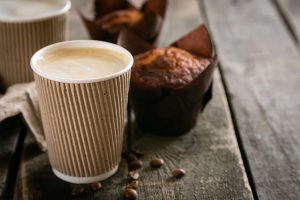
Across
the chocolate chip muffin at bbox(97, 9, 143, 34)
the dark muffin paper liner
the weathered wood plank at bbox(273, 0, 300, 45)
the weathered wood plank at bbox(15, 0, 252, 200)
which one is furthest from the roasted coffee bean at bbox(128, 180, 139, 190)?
the weathered wood plank at bbox(273, 0, 300, 45)

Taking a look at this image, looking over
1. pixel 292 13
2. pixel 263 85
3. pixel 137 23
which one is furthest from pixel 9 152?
pixel 292 13

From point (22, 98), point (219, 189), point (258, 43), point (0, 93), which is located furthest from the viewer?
point (258, 43)

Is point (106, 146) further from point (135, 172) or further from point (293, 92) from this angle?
point (293, 92)

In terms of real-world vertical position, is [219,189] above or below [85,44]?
below

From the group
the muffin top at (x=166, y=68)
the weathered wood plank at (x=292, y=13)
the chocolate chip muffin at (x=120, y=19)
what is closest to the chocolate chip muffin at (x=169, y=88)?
the muffin top at (x=166, y=68)

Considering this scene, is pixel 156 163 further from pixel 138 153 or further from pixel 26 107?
pixel 26 107

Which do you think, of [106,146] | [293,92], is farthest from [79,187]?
[293,92]

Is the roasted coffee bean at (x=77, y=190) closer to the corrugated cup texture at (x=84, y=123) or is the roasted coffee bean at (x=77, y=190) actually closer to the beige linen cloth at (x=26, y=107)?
the corrugated cup texture at (x=84, y=123)
